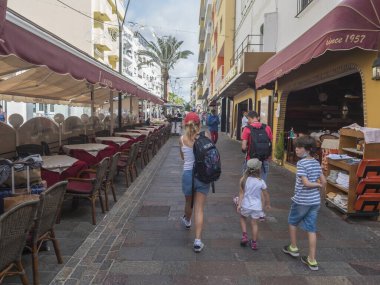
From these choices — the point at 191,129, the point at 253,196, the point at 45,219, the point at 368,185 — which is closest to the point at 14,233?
the point at 45,219

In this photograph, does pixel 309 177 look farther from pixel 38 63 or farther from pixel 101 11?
pixel 101 11

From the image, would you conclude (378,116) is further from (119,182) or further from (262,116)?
(262,116)

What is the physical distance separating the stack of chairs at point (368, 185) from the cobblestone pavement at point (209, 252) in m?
0.28

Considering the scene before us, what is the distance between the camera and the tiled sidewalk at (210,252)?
3.85m

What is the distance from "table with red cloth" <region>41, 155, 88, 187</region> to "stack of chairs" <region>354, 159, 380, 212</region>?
4.36 m

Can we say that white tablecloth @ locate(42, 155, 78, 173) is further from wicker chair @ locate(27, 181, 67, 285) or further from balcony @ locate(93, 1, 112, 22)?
balcony @ locate(93, 1, 112, 22)

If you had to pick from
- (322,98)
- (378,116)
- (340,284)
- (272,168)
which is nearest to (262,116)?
(322,98)

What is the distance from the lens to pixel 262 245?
476 cm

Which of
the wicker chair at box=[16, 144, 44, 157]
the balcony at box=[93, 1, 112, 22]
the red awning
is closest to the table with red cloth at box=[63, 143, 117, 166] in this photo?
the wicker chair at box=[16, 144, 44, 157]

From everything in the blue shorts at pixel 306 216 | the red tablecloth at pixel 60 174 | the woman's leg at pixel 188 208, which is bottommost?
the woman's leg at pixel 188 208

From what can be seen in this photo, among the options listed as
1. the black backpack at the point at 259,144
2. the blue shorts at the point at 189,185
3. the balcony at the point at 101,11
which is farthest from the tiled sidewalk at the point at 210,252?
the balcony at the point at 101,11

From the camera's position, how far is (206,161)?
14.4ft

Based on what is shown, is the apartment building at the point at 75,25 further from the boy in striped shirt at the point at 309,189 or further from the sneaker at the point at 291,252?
the boy in striped shirt at the point at 309,189

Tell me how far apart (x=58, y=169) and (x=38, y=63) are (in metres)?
1.80
